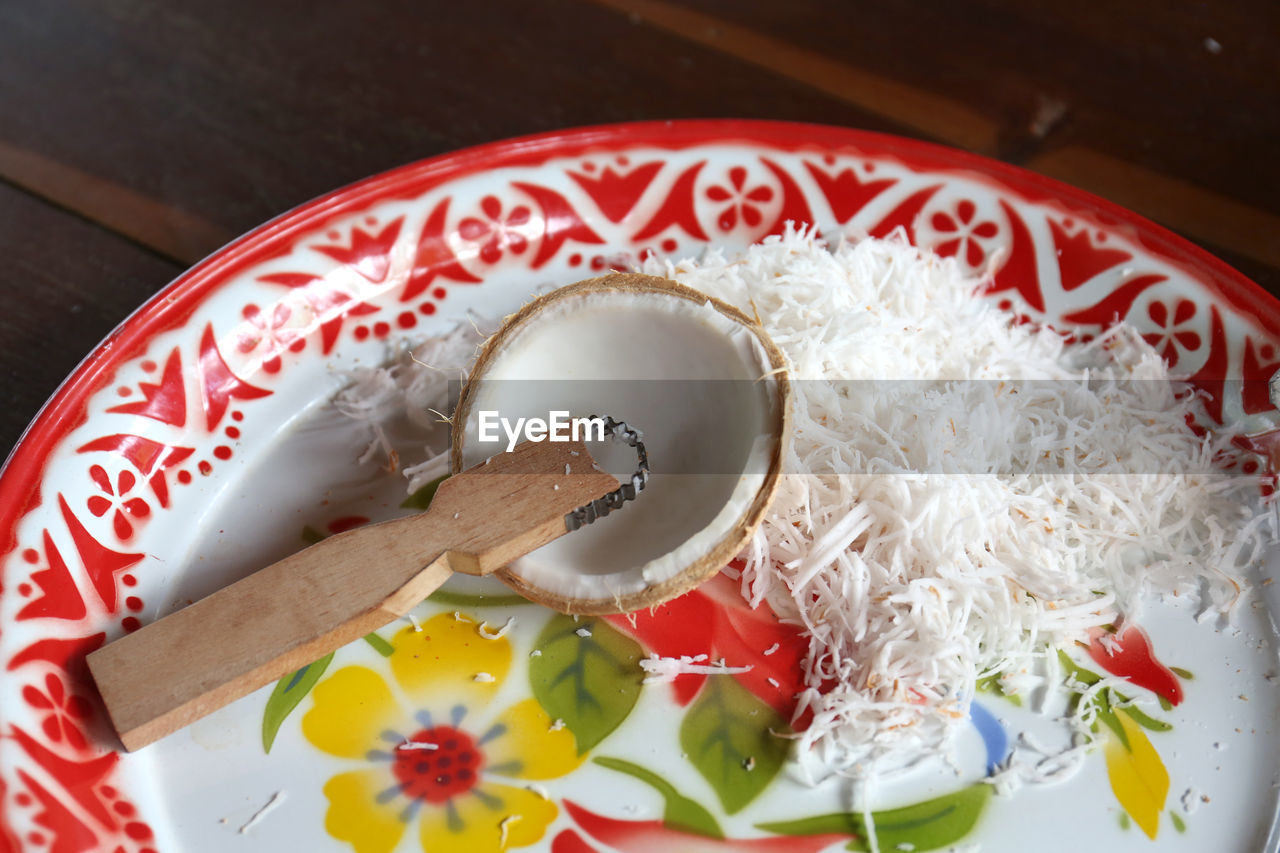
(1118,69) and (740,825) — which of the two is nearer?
(740,825)

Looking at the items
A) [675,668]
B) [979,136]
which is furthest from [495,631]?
[979,136]

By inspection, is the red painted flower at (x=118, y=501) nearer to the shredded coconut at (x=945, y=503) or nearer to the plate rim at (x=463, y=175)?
the plate rim at (x=463, y=175)

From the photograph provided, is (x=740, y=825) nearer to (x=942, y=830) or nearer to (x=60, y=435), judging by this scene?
(x=942, y=830)

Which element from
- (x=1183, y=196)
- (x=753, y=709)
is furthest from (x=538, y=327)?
(x=1183, y=196)

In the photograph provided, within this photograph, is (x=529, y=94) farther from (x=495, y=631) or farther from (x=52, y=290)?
(x=495, y=631)

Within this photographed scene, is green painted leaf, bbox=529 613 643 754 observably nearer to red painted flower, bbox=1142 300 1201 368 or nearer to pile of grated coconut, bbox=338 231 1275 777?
pile of grated coconut, bbox=338 231 1275 777

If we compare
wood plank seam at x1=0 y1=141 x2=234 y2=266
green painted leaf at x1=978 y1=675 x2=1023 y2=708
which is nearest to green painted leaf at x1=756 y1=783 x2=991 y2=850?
green painted leaf at x1=978 y1=675 x2=1023 y2=708
